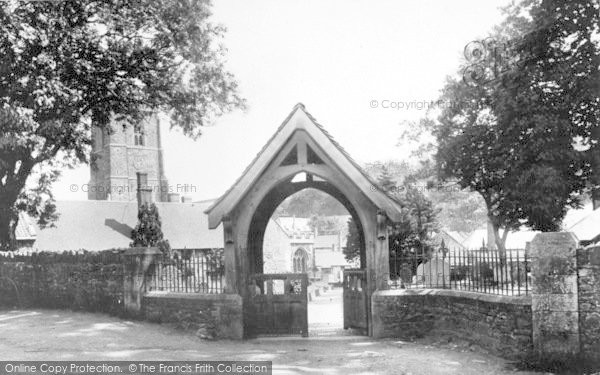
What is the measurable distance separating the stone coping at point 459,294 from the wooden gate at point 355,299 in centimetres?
68

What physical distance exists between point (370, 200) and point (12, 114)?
→ 37.8 feet

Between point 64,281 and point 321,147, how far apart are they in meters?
9.55

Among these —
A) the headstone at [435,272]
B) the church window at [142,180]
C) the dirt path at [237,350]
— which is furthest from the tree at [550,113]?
the church window at [142,180]

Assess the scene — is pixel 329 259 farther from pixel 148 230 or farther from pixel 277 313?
pixel 277 313

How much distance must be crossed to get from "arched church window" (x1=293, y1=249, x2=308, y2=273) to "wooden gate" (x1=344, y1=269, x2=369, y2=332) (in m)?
42.8

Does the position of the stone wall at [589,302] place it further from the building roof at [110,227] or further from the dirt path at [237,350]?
the building roof at [110,227]

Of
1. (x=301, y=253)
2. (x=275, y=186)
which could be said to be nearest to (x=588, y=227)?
(x=275, y=186)

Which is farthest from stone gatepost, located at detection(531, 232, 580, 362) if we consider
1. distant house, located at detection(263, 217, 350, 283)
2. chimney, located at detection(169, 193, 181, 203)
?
chimney, located at detection(169, 193, 181, 203)

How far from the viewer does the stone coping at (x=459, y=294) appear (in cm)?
952

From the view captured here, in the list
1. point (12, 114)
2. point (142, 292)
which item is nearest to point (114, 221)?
point (12, 114)

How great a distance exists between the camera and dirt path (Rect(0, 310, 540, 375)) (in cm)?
946

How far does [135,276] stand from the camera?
46.9 feet

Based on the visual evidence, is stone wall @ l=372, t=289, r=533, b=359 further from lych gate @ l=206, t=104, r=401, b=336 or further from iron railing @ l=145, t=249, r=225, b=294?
iron railing @ l=145, t=249, r=225, b=294

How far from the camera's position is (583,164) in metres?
21.6
